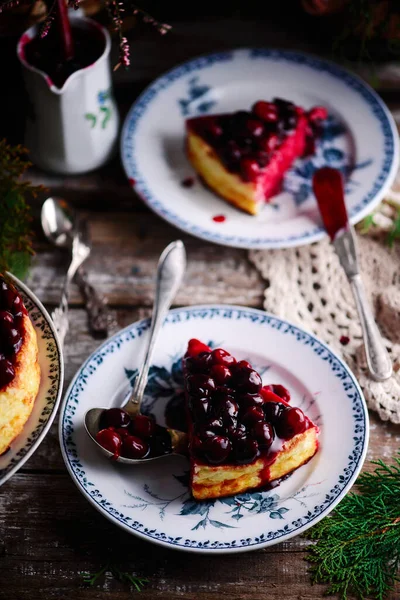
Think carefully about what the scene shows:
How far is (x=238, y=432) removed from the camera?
1.53 meters

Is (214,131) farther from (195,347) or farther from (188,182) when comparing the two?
(195,347)

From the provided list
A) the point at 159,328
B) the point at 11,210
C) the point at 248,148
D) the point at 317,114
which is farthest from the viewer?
the point at 317,114

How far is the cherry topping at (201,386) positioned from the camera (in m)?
1.60

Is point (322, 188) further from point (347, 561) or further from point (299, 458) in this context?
point (347, 561)

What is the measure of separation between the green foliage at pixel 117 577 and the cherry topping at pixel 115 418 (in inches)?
11.8

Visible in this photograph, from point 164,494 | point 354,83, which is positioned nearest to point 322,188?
point 354,83

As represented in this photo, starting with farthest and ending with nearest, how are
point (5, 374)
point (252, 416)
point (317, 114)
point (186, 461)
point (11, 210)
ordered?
point (317, 114) < point (11, 210) < point (186, 461) < point (252, 416) < point (5, 374)

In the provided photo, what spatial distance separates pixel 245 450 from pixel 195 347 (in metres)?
0.32

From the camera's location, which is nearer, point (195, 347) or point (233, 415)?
point (233, 415)

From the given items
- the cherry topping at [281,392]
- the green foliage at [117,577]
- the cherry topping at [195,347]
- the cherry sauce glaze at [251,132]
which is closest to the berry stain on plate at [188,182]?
the cherry sauce glaze at [251,132]

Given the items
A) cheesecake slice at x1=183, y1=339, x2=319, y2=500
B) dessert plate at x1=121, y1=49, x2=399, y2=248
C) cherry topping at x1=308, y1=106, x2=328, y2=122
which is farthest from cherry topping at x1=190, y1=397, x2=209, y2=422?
cherry topping at x1=308, y1=106, x2=328, y2=122

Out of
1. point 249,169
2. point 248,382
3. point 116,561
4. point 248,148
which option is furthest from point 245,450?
point 248,148

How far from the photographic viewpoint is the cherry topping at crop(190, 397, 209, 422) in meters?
1.57

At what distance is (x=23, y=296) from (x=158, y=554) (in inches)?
25.9
